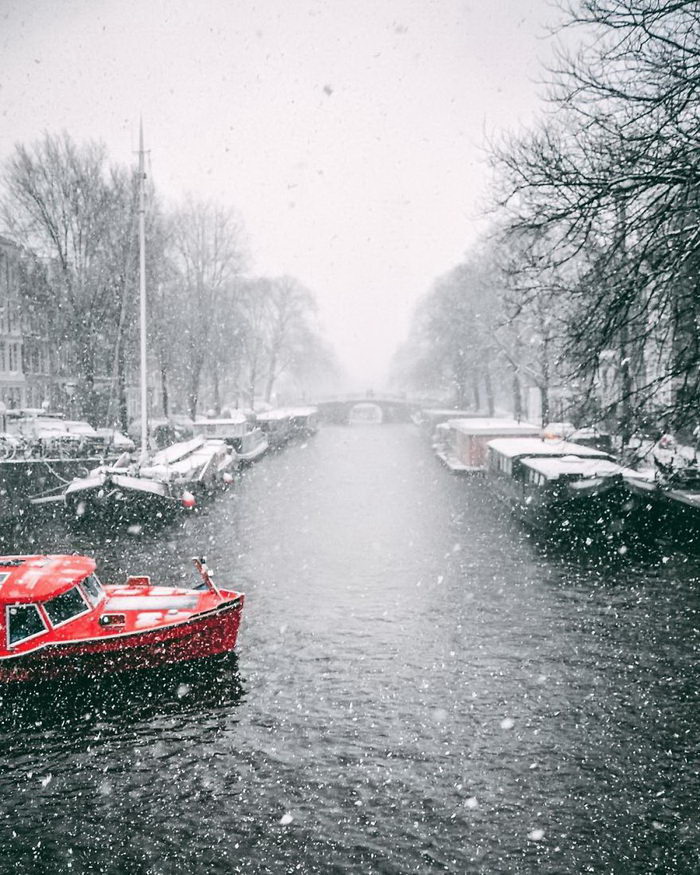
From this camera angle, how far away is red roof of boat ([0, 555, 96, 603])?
1130 cm

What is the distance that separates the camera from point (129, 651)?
11.4 meters

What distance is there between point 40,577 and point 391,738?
5.88 meters

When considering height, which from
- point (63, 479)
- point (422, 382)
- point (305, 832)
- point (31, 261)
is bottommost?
point (305, 832)

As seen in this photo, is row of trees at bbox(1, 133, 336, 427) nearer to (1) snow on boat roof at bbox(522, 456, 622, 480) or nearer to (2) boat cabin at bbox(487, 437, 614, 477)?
(2) boat cabin at bbox(487, 437, 614, 477)

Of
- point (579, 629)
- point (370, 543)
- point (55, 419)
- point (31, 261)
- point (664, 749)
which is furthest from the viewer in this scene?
point (31, 261)

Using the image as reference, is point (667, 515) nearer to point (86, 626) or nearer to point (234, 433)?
point (86, 626)

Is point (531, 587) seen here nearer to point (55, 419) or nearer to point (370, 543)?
point (370, 543)

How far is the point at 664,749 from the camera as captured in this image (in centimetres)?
979

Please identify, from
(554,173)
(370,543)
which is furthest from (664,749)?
(370,543)

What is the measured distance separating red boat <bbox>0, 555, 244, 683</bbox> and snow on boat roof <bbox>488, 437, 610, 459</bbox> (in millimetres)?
13684

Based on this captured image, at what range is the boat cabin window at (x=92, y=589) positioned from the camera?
1202 centimetres

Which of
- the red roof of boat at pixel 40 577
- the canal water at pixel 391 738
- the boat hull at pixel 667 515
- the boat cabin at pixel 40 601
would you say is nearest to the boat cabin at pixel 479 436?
the boat hull at pixel 667 515

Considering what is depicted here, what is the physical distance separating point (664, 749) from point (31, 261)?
4017cm

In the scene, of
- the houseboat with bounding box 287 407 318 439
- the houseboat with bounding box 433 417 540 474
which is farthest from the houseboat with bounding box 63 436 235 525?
the houseboat with bounding box 287 407 318 439
